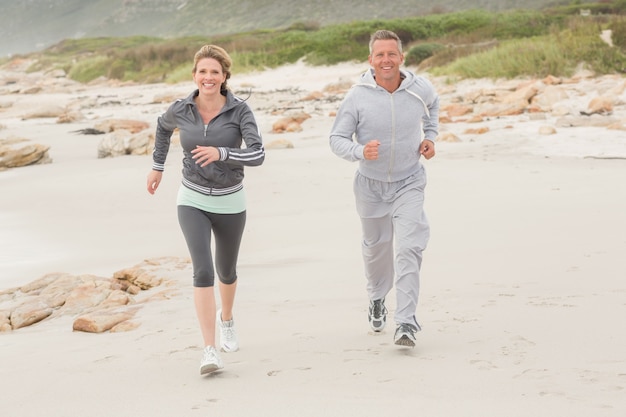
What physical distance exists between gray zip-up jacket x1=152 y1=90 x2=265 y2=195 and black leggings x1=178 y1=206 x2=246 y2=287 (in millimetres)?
141

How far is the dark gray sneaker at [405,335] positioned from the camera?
4.68 m

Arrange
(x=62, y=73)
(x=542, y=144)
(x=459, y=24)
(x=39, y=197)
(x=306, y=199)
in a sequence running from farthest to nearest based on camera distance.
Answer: (x=62, y=73) → (x=459, y=24) → (x=542, y=144) → (x=39, y=197) → (x=306, y=199)

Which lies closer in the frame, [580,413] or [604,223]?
[580,413]

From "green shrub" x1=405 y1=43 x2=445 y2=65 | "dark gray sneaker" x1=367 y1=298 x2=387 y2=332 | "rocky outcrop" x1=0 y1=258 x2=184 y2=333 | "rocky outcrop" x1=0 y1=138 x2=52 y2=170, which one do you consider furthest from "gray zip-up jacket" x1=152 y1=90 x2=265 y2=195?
"green shrub" x1=405 y1=43 x2=445 y2=65

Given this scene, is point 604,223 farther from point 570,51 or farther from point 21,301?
point 570,51

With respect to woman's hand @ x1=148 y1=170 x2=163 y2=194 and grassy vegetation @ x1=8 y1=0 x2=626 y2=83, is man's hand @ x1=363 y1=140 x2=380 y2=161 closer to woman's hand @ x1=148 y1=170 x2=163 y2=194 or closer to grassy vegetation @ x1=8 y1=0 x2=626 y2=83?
woman's hand @ x1=148 y1=170 x2=163 y2=194

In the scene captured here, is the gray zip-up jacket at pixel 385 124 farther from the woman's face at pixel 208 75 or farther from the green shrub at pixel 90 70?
the green shrub at pixel 90 70

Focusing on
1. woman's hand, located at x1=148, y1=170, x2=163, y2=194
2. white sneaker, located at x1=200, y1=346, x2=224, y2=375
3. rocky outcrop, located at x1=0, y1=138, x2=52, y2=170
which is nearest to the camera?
white sneaker, located at x1=200, y1=346, x2=224, y2=375

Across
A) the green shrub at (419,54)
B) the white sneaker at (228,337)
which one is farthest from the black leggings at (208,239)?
the green shrub at (419,54)

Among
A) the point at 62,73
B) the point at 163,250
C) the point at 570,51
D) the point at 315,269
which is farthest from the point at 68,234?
the point at 62,73

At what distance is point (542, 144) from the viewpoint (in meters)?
13.4

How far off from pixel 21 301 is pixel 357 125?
3157mm

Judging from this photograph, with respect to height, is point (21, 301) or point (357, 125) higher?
point (357, 125)

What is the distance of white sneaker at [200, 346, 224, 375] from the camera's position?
440 centimetres
